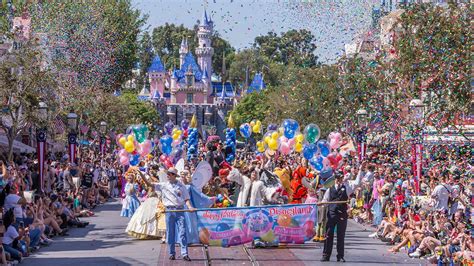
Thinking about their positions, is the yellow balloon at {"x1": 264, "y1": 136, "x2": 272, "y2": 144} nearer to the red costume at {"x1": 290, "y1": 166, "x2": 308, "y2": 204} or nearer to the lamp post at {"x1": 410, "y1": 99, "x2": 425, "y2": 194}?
→ the lamp post at {"x1": 410, "y1": 99, "x2": 425, "y2": 194}

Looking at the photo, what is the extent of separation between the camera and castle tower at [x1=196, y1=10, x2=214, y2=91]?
193 metres

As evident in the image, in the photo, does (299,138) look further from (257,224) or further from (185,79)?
(185,79)

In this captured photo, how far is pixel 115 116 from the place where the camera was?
72625mm

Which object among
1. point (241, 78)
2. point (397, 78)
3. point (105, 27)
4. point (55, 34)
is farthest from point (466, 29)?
point (241, 78)

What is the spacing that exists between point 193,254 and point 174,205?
171 cm

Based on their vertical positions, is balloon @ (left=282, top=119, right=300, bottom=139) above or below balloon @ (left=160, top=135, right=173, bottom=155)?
above

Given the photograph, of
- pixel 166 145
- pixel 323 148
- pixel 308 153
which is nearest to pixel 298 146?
pixel 323 148

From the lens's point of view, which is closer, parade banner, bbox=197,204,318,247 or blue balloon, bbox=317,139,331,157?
parade banner, bbox=197,204,318,247

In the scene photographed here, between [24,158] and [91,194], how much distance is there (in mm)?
5564

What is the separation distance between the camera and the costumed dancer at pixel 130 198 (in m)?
28.1

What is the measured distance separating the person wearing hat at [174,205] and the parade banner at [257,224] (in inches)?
20.0

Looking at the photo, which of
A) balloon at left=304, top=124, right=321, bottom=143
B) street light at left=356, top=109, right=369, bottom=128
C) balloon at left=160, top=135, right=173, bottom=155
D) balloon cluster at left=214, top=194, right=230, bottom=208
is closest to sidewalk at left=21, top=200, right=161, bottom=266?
balloon cluster at left=214, top=194, right=230, bottom=208

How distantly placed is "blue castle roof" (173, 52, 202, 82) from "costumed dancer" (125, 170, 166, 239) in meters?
170

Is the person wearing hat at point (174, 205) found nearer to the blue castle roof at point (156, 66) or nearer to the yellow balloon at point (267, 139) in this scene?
the yellow balloon at point (267, 139)
